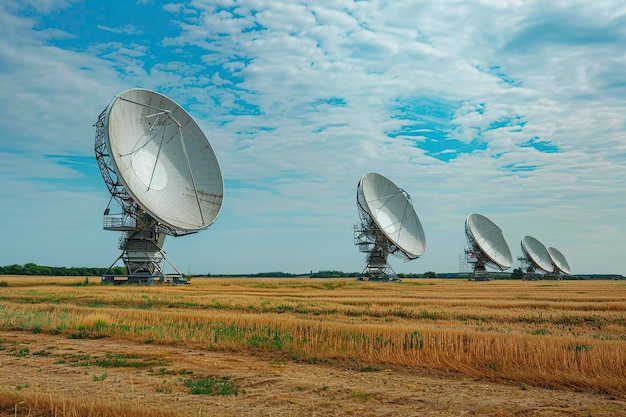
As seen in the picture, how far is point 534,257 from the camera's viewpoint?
14550cm

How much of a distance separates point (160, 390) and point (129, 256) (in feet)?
200

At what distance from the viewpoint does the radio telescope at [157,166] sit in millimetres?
58344

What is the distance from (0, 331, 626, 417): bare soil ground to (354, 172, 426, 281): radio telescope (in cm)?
6906

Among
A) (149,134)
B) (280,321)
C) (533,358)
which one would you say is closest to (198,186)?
(149,134)

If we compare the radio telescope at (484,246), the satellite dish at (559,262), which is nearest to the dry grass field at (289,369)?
the radio telescope at (484,246)

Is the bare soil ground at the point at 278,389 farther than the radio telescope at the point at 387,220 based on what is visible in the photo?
No

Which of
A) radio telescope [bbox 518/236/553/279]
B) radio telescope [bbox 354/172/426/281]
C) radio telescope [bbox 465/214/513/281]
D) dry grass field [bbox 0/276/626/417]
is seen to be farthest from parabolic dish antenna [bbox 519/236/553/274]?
dry grass field [bbox 0/276/626/417]

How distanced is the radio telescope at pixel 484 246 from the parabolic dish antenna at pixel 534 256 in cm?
2377

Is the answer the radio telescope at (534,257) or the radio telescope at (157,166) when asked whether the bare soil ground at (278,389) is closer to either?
the radio telescope at (157,166)

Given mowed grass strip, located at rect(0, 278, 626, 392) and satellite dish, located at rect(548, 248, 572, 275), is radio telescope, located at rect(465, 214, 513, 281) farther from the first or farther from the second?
mowed grass strip, located at rect(0, 278, 626, 392)

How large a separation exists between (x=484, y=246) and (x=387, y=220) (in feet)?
125

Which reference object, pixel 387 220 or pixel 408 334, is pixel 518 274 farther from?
pixel 408 334

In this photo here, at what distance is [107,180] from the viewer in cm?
6062

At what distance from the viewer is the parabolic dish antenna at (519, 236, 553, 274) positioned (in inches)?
5684
